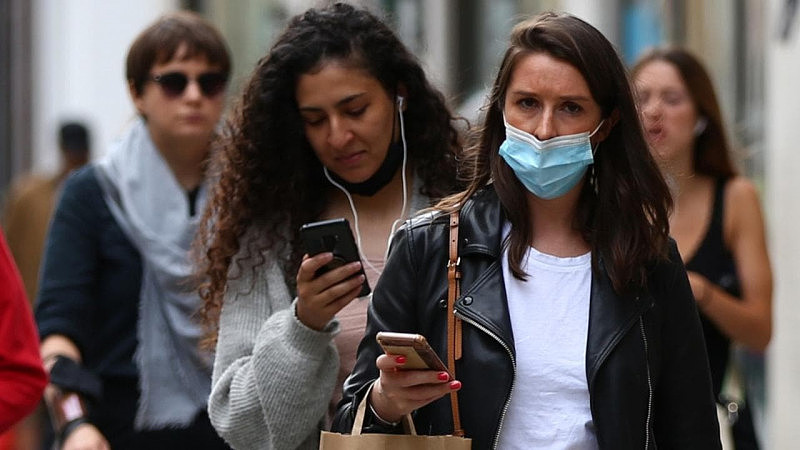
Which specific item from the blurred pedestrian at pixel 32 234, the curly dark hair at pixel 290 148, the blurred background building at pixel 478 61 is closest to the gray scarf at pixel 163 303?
the curly dark hair at pixel 290 148

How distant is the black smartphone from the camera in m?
3.95

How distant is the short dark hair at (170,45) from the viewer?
568 cm

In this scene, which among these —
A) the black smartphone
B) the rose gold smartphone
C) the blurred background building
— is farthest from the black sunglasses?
the rose gold smartphone

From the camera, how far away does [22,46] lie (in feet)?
65.8

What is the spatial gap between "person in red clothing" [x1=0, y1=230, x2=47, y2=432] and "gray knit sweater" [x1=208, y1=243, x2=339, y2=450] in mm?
411

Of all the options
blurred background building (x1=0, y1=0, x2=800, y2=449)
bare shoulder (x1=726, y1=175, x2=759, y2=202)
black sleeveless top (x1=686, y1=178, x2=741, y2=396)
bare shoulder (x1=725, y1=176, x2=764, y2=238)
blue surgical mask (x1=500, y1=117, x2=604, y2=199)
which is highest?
blue surgical mask (x1=500, y1=117, x2=604, y2=199)

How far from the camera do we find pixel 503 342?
11.7 ft

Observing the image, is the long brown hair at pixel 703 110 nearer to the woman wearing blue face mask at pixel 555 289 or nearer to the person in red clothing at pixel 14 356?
the woman wearing blue face mask at pixel 555 289

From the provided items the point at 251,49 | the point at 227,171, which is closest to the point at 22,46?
the point at 251,49

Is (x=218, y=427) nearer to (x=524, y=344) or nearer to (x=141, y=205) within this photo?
(x=524, y=344)

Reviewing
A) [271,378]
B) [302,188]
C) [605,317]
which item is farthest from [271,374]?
[605,317]

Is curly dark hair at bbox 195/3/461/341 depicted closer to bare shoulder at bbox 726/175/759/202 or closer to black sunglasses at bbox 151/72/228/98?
black sunglasses at bbox 151/72/228/98

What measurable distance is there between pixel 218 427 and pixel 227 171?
2.08 ft

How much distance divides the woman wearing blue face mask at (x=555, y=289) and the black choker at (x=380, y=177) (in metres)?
0.58
